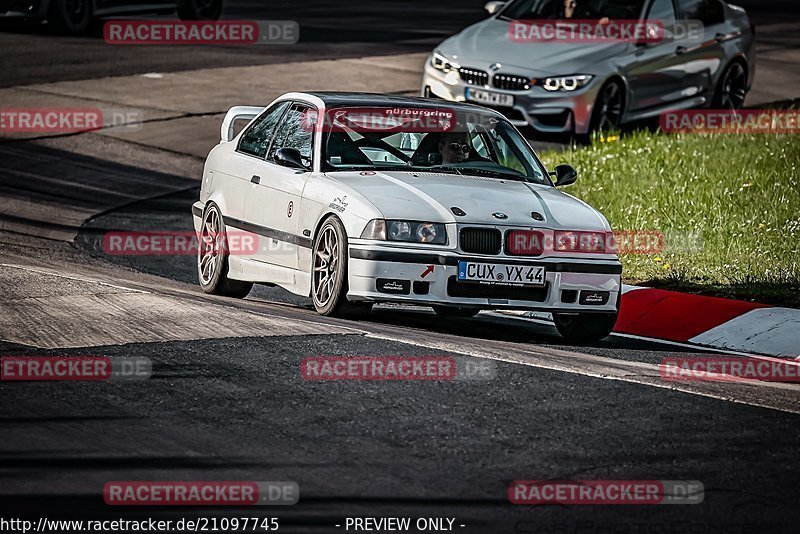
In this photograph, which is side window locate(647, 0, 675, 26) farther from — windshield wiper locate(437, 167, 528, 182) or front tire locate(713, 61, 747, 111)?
windshield wiper locate(437, 167, 528, 182)

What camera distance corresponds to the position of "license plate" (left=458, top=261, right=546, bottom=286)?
945cm

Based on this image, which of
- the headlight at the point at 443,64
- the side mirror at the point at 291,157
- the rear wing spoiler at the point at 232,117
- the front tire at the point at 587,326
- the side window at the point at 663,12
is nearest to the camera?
the front tire at the point at 587,326

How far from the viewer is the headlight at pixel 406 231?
9.49 m

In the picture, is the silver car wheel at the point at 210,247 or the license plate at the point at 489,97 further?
the license plate at the point at 489,97

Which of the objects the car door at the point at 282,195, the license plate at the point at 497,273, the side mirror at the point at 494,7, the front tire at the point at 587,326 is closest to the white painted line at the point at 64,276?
the car door at the point at 282,195

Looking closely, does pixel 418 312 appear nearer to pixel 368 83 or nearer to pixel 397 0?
pixel 368 83

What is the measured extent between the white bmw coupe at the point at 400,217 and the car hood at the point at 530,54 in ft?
20.0

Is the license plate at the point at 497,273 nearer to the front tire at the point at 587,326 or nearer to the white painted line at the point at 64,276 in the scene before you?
the front tire at the point at 587,326

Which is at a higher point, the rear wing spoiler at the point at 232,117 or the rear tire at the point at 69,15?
the rear wing spoiler at the point at 232,117

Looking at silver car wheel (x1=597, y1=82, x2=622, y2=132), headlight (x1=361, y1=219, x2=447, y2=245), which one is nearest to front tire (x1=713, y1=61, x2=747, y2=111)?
silver car wheel (x1=597, y1=82, x2=622, y2=132)

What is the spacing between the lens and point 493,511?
5672mm

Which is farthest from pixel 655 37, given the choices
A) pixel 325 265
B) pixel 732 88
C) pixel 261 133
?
pixel 325 265

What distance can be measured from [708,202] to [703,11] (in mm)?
6294

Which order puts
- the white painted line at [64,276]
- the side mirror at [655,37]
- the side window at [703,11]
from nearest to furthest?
the white painted line at [64,276] < the side mirror at [655,37] < the side window at [703,11]
